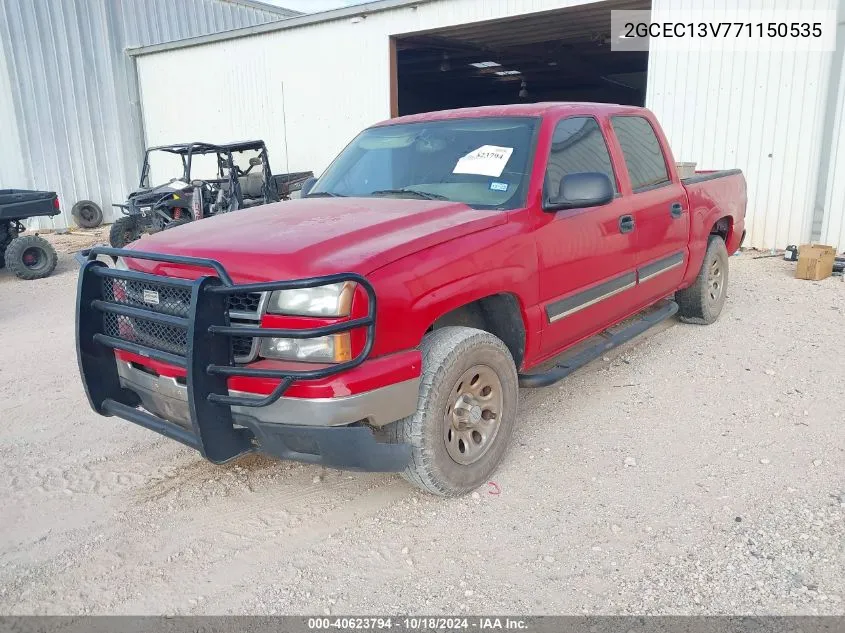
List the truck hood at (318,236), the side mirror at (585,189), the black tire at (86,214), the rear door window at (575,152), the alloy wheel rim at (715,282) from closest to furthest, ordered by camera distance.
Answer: the truck hood at (318,236), the side mirror at (585,189), the rear door window at (575,152), the alloy wheel rim at (715,282), the black tire at (86,214)

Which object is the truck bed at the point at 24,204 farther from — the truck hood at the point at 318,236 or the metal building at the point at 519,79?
the truck hood at the point at 318,236

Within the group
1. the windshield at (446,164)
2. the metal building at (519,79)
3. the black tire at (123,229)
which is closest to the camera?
the windshield at (446,164)

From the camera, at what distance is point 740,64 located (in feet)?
30.6

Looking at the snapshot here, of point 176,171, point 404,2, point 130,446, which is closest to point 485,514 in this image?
point 130,446

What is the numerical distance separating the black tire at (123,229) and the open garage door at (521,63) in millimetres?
5215

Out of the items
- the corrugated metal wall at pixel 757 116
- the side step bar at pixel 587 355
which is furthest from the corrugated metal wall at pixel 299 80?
the side step bar at pixel 587 355

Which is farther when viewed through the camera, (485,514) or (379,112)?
(379,112)

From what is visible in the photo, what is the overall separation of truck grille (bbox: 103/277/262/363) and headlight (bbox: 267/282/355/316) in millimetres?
92

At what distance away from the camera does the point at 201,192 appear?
35.8ft

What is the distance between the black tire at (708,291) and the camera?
18.9 ft

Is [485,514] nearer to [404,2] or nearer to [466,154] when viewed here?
[466,154]

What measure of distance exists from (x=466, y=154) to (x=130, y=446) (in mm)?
2607

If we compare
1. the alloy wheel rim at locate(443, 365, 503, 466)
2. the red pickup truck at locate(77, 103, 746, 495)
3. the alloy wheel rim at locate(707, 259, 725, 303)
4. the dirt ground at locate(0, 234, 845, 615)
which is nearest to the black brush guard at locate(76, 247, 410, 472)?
the red pickup truck at locate(77, 103, 746, 495)

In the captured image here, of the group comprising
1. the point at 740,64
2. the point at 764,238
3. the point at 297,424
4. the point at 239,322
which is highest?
the point at 740,64
